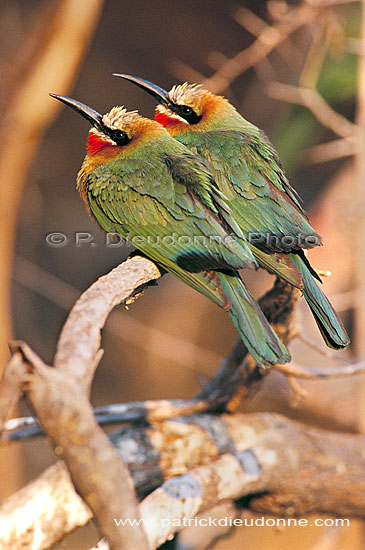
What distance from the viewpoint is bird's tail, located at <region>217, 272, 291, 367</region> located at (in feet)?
4.77

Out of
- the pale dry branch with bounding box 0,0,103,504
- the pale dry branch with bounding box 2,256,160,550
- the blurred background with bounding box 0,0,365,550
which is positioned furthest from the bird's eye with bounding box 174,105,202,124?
the pale dry branch with bounding box 2,256,160,550

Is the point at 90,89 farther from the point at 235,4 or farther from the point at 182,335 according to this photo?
the point at 182,335

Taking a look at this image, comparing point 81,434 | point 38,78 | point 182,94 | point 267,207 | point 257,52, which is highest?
point 257,52

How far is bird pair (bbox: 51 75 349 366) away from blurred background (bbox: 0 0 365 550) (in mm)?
382

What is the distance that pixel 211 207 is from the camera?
167 cm

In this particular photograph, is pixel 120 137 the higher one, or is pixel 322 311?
pixel 120 137

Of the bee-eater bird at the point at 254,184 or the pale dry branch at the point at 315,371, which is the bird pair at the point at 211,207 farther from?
the pale dry branch at the point at 315,371

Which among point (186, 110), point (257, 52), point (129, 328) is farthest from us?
point (129, 328)

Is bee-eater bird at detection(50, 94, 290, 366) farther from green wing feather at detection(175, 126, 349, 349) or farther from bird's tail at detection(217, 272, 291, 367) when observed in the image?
green wing feather at detection(175, 126, 349, 349)

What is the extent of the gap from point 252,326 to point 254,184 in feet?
1.65

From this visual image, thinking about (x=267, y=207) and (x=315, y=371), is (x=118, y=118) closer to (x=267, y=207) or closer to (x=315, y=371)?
(x=267, y=207)

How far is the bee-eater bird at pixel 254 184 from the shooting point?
1677 millimetres

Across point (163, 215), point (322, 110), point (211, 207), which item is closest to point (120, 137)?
point (163, 215)

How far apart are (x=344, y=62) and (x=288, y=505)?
2.20 m
